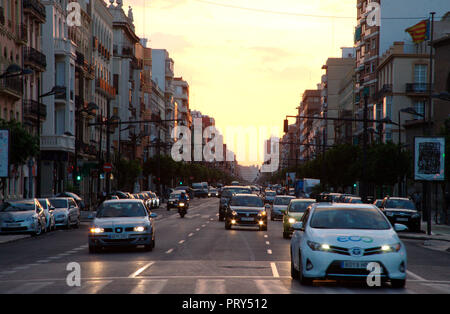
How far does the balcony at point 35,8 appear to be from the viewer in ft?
206

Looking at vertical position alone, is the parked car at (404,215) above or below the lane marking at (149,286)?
below

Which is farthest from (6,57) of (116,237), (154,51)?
(154,51)

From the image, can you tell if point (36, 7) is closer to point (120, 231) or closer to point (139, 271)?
point (120, 231)

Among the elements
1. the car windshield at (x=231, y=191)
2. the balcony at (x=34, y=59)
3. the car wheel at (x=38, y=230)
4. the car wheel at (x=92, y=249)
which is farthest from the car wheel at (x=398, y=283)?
the balcony at (x=34, y=59)

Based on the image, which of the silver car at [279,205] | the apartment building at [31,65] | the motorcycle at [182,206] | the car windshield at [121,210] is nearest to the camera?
the car windshield at [121,210]

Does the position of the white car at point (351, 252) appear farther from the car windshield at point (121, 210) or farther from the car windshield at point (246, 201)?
the car windshield at point (246, 201)

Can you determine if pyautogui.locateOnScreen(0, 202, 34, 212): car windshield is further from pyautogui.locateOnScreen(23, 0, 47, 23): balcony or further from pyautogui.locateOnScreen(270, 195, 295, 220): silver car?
pyautogui.locateOnScreen(23, 0, 47, 23): balcony

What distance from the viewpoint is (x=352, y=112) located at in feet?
433

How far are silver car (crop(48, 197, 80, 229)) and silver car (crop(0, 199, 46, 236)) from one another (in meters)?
5.40

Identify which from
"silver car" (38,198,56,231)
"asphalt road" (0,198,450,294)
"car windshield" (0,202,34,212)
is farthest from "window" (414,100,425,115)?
"asphalt road" (0,198,450,294)

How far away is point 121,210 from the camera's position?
89.7ft

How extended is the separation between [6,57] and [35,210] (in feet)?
77.2

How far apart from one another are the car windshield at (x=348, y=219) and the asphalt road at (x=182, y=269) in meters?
1.10
